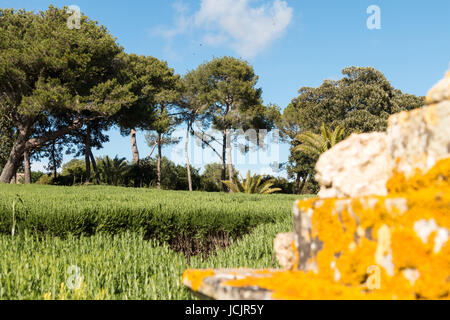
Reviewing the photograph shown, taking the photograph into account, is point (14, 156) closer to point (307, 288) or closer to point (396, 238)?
point (307, 288)

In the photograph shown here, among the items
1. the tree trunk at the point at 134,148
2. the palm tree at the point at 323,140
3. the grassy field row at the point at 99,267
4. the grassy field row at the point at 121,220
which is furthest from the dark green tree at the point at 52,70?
the grassy field row at the point at 99,267

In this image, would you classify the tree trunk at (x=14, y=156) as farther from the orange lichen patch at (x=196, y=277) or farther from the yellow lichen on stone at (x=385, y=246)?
the yellow lichen on stone at (x=385, y=246)

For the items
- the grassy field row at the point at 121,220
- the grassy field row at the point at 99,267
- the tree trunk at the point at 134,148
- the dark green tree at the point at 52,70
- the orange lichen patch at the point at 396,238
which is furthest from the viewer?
the tree trunk at the point at 134,148

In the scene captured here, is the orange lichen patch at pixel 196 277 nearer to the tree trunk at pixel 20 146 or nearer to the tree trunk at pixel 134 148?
the tree trunk at pixel 20 146

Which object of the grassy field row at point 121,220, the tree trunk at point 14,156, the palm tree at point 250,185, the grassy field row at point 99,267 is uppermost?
the tree trunk at point 14,156

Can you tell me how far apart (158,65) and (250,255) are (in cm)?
2874

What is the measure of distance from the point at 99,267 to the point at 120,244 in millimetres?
1731

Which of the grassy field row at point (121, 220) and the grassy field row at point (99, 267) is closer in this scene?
the grassy field row at point (99, 267)

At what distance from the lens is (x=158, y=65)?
105ft

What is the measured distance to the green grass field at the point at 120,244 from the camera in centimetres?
395

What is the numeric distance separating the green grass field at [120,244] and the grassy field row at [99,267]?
1cm

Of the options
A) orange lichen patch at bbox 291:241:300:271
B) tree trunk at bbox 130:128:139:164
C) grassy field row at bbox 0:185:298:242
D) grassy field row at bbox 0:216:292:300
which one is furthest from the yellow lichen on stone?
tree trunk at bbox 130:128:139:164

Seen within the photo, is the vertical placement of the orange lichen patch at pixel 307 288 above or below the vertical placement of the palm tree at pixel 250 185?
below

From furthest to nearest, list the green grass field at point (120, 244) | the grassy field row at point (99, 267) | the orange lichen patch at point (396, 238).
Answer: the green grass field at point (120, 244), the grassy field row at point (99, 267), the orange lichen patch at point (396, 238)
